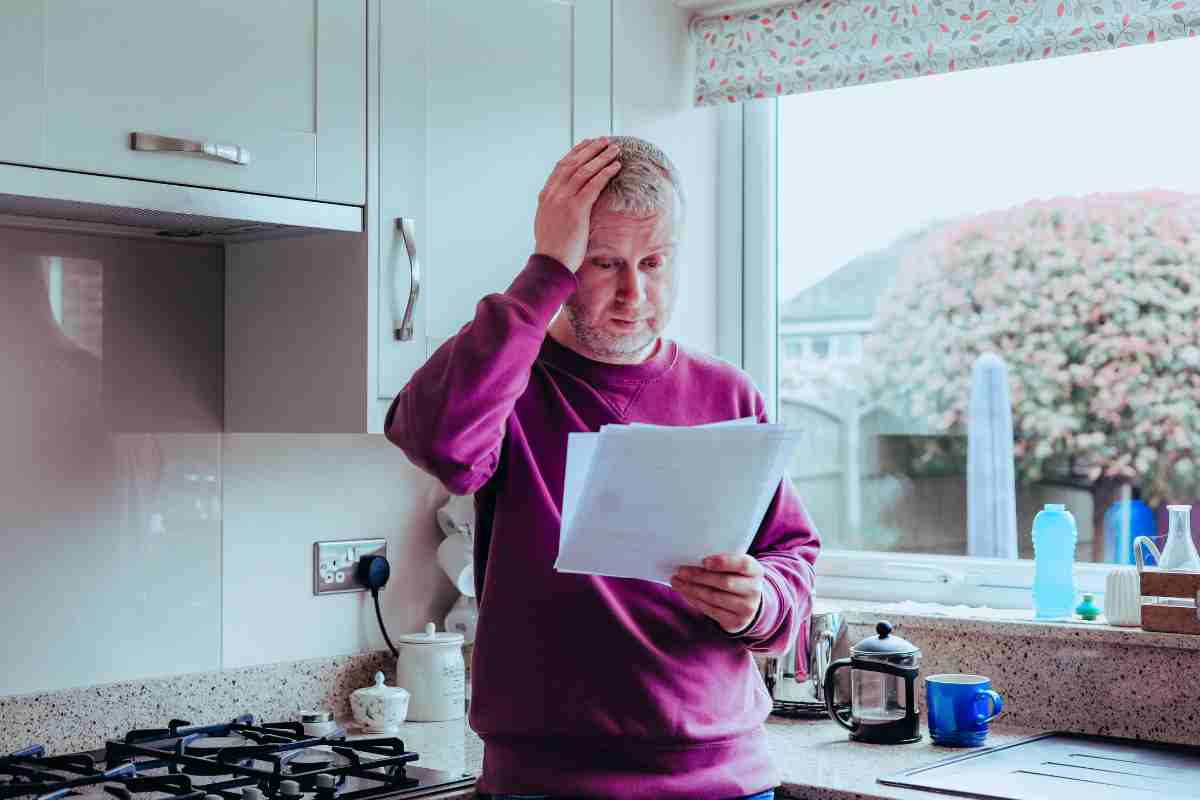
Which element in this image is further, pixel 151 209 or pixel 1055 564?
pixel 1055 564

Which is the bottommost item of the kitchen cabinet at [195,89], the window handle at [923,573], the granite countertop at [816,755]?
the granite countertop at [816,755]

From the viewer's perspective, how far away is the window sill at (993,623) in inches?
84.4

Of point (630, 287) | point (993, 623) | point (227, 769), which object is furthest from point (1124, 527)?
point (227, 769)

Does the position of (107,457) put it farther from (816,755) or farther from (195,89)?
(816,755)

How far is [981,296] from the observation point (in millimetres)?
2625

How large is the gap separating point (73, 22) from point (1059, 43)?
5.10ft

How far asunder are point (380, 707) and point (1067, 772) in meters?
1.04

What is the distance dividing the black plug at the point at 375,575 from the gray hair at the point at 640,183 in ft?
3.54

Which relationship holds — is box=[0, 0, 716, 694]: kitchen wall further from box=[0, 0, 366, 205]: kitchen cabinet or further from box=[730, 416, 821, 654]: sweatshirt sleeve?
box=[730, 416, 821, 654]: sweatshirt sleeve

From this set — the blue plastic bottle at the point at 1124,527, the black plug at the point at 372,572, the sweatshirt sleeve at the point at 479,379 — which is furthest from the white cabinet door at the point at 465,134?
the blue plastic bottle at the point at 1124,527

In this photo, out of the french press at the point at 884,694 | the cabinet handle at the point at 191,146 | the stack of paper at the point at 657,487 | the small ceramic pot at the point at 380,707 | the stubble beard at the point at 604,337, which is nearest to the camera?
the stack of paper at the point at 657,487

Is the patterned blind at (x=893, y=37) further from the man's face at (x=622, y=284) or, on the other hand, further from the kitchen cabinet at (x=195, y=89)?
the man's face at (x=622, y=284)

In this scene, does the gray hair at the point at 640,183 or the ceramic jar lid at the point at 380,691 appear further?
the ceramic jar lid at the point at 380,691

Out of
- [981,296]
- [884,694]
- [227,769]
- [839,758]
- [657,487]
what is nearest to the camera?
[657,487]
